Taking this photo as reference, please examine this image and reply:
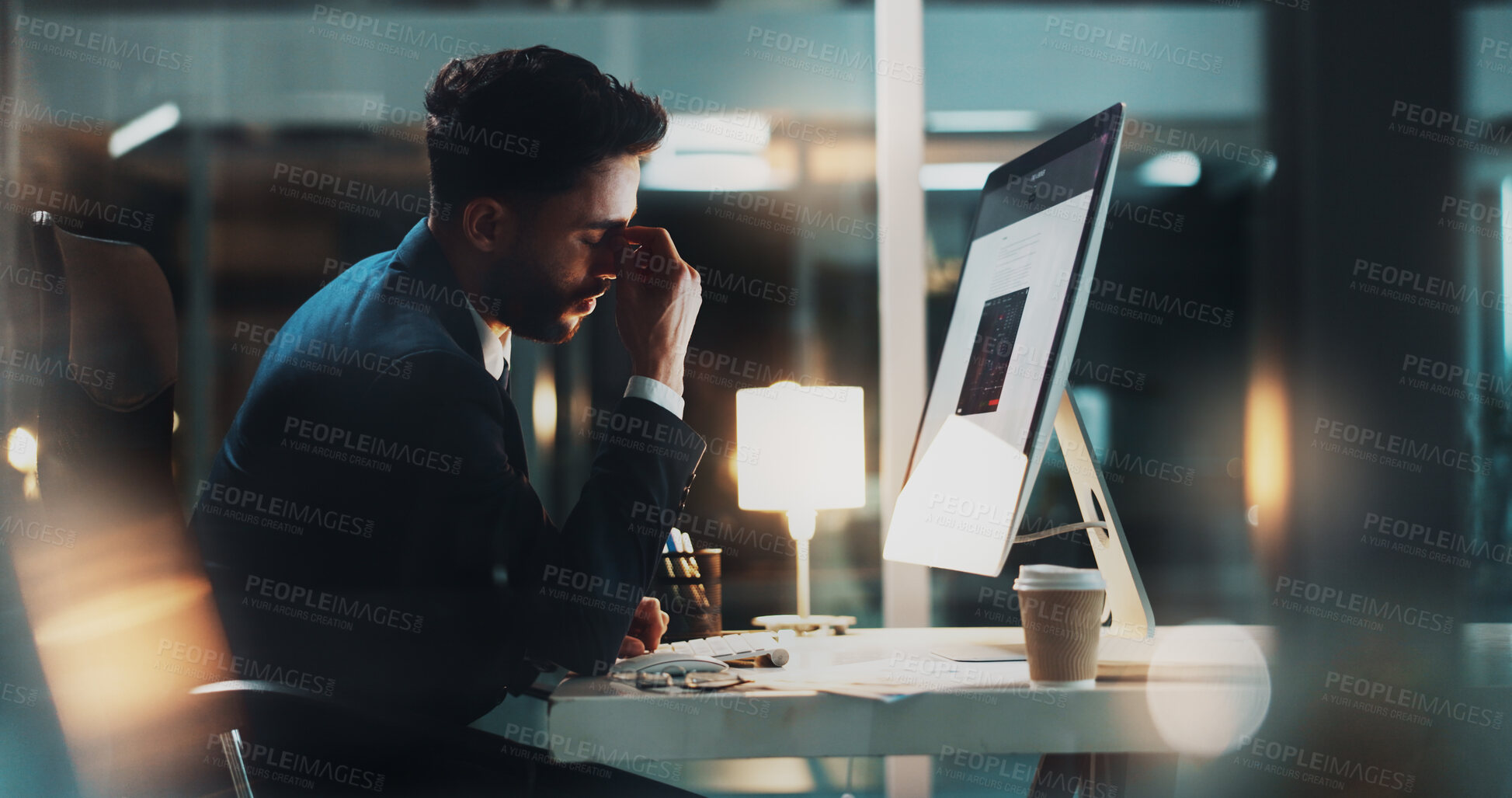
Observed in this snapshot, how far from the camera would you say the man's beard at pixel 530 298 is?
1531mm

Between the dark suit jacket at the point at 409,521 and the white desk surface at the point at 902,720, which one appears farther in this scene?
the dark suit jacket at the point at 409,521

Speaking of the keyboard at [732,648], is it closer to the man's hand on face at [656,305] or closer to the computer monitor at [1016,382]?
the computer monitor at [1016,382]

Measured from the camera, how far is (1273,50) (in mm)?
2492

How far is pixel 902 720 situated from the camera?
1.01 m

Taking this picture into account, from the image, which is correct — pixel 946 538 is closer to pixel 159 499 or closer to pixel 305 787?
pixel 305 787

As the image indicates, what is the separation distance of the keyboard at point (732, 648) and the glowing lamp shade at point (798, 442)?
352 millimetres

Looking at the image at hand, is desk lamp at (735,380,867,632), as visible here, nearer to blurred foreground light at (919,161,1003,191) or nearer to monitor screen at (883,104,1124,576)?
monitor screen at (883,104,1124,576)

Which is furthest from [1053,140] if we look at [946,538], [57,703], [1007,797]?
[1007,797]

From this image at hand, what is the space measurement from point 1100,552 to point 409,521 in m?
0.92

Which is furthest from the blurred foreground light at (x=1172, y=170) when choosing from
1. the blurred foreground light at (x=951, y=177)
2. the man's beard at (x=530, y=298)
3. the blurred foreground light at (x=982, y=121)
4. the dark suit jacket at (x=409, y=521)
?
the dark suit jacket at (x=409, y=521)

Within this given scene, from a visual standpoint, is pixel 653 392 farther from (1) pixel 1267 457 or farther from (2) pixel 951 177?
(1) pixel 1267 457

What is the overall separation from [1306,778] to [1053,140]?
1.57 m

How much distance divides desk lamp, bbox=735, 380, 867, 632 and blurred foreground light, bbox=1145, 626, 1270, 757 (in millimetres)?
775

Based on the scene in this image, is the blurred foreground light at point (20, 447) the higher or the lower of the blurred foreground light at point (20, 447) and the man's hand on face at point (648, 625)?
the higher
